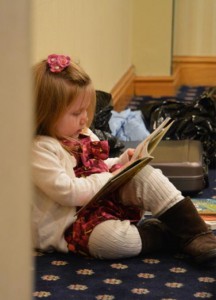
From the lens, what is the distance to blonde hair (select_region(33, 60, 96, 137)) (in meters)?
1.88

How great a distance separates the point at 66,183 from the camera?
6.06 feet

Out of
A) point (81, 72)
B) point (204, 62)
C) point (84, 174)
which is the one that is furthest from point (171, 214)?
point (204, 62)

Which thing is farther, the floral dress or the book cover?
the book cover

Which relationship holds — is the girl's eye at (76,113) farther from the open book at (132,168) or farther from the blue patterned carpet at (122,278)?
the blue patterned carpet at (122,278)

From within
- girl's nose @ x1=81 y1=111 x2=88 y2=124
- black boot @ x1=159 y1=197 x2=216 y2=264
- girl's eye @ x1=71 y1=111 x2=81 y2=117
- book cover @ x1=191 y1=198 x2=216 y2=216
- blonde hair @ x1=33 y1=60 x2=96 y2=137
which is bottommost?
book cover @ x1=191 y1=198 x2=216 y2=216

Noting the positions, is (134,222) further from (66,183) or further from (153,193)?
(66,183)

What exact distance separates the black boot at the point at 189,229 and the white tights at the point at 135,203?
0.02 metres

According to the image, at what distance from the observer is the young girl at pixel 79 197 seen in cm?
186

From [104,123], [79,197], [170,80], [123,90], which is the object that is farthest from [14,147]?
[170,80]

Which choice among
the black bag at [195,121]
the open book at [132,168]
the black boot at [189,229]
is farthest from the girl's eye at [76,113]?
the black bag at [195,121]

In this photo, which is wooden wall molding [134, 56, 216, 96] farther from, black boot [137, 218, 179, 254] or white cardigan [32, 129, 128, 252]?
white cardigan [32, 129, 128, 252]

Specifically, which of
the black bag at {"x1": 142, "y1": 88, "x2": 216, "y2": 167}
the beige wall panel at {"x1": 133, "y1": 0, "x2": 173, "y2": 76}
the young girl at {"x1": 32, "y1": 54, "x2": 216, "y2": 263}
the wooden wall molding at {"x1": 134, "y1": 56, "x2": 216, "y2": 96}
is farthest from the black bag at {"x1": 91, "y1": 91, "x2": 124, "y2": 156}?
the wooden wall molding at {"x1": 134, "y1": 56, "x2": 216, "y2": 96}

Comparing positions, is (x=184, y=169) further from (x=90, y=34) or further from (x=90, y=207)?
(x=90, y=34)

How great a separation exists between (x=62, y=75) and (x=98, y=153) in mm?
273
